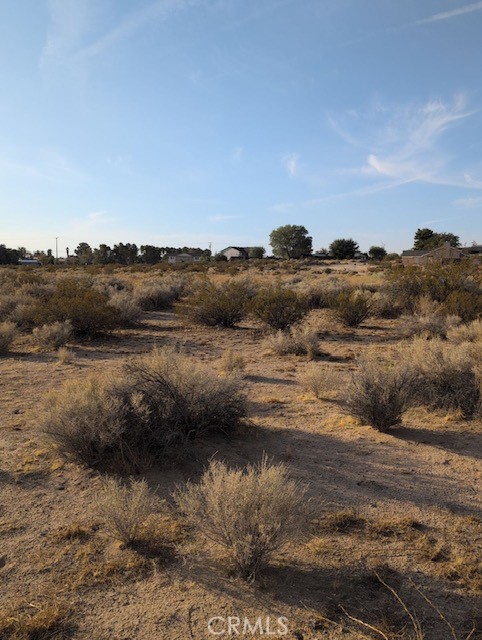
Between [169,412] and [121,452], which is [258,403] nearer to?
[169,412]

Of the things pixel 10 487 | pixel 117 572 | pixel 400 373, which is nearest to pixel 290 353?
pixel 400 373

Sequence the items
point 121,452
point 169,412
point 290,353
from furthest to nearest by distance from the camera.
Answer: point 290,353 → point 169,412 → point 121,452

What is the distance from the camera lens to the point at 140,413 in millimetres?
5156

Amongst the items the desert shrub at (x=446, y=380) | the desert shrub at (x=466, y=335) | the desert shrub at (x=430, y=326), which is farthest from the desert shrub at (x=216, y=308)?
the desert shrub at (x=446, y=380)

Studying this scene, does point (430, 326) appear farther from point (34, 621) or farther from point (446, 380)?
point (34, 621)

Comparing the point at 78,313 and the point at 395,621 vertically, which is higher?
the point at 78,313

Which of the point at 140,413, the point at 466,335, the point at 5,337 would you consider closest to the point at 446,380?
the point at 466,335

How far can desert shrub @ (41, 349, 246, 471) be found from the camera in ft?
16.0

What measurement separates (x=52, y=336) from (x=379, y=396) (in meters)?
8.63

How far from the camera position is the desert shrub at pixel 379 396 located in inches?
232

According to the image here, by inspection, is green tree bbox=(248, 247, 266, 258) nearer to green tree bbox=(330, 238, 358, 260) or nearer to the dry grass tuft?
green tree bbox=(330, 238, 358, 260)

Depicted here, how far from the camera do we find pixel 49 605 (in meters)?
2.93

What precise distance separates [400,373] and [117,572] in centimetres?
434

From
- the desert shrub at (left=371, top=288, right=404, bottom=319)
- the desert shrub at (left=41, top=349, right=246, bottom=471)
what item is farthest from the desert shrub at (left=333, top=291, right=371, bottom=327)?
the desert shrub at (left=41, top=349, right=246, bottom=471)
